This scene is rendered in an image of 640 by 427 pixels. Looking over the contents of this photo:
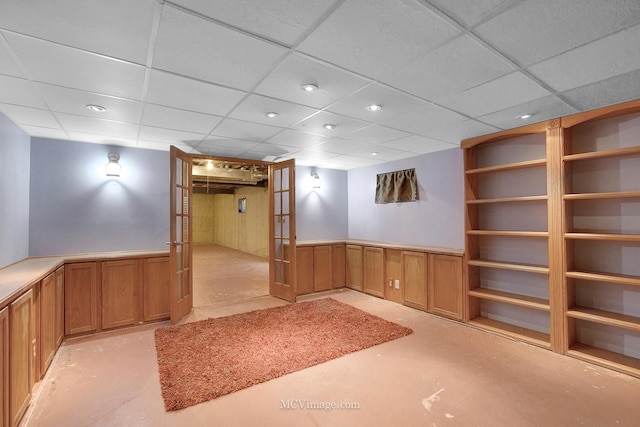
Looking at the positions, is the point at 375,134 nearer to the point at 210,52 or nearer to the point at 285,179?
the point at 285,179

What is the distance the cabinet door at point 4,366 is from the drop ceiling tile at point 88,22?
1615 mm

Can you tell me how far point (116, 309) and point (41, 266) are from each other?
1.00m

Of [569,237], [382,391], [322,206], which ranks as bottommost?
[382,391]

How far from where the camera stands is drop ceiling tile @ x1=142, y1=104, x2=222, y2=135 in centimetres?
277

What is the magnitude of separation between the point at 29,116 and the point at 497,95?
4436 mm

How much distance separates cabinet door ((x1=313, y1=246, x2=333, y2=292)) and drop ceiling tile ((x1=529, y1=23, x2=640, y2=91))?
399cm

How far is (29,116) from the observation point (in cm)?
290

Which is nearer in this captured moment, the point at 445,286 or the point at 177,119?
the point at 177,119

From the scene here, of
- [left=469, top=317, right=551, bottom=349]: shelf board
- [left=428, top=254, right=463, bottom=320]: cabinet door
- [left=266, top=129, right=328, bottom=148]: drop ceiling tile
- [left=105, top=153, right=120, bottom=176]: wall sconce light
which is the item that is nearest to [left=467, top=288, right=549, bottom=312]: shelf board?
[left=428, top=254, right=463, bottom=320]: cabinet door

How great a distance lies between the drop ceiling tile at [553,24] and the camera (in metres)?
1.41

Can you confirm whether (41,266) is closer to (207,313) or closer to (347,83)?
(207,313)

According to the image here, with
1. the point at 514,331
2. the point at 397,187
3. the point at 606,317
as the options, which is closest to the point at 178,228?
the point at 397,187

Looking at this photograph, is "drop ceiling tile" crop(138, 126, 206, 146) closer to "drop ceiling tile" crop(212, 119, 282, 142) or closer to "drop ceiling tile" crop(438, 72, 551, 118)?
"drop ceiling tile" crop(212, 119, 282, 142)

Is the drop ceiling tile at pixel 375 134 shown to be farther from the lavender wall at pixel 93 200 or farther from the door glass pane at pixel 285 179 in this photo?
the lavender wall at pixel 93 200
